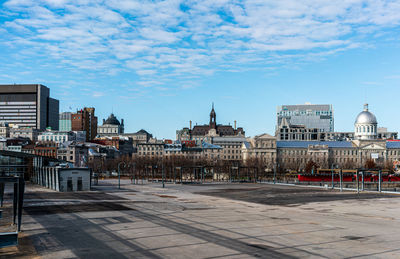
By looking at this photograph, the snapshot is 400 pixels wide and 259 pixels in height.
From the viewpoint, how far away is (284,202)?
188 feet

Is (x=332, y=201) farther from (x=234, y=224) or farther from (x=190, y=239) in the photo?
(x=190, y=239)

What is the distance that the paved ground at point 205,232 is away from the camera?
25.3m

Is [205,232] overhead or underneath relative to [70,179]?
underneath

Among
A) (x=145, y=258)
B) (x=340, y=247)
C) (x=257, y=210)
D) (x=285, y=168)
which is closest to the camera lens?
(x=145, y=258)

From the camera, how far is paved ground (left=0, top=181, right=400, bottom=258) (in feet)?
83.1

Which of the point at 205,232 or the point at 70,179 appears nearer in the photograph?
the point at 205,232

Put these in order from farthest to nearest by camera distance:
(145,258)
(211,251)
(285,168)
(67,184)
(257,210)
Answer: (285,168), (67,184), (257,210), (211,251), (145,258)

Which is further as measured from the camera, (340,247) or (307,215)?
(307,215)

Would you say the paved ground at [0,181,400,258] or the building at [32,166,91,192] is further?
the building at [32,166,91,192]

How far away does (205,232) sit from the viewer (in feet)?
104

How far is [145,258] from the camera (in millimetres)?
23609

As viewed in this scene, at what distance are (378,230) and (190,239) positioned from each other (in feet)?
49.9

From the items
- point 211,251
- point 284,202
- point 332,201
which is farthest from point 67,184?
point 211,251

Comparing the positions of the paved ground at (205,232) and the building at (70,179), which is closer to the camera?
the paved ground at (205,232)
